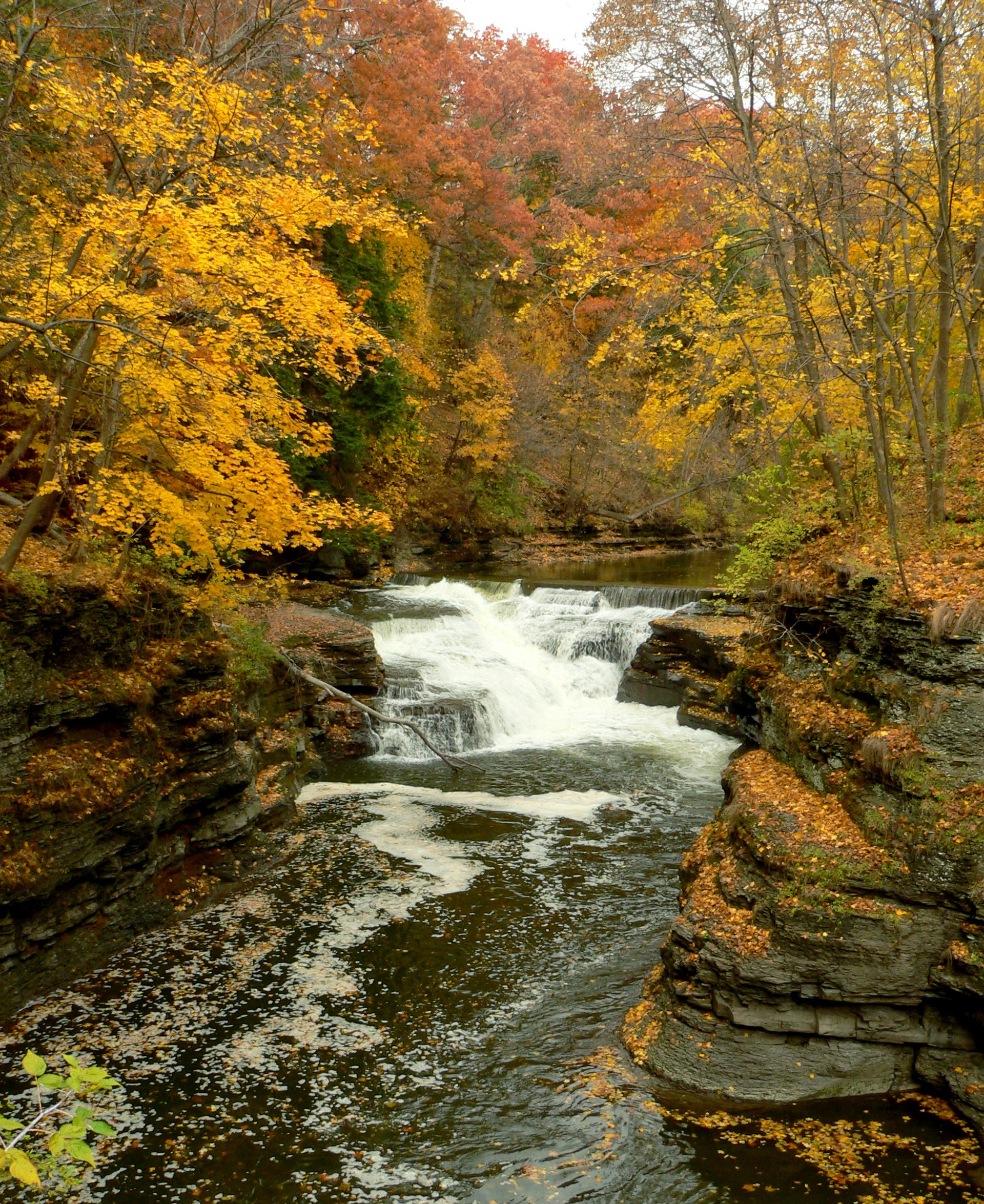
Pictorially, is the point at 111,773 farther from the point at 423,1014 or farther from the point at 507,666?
the point at 507,666

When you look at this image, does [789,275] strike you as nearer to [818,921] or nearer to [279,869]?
[818,921]

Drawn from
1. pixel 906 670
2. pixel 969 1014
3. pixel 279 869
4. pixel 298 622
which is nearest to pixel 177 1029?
pixel 279 869

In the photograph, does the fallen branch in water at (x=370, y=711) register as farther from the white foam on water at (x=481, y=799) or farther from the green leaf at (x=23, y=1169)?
the green leaf at (x=23, y=1169)

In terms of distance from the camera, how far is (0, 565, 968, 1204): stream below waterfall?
4902mm

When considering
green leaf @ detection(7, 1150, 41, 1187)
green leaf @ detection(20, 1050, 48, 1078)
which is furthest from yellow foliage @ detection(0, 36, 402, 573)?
green leaf @ detection(7, 1150, 41, 1187)

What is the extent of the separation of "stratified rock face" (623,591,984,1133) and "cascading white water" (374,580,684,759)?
272 inches

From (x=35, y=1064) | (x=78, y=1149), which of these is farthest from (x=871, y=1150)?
(x=35, y=1064)

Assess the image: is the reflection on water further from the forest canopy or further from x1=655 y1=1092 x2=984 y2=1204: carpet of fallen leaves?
x1=655 y1=1092 x2=984 y2=1204: carpet of fallen leaves

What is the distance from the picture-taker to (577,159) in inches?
483

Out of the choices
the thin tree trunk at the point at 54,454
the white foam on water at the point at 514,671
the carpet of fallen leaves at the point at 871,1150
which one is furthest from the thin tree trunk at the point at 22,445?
the carpet of fallen leaves at the point at 871,1150

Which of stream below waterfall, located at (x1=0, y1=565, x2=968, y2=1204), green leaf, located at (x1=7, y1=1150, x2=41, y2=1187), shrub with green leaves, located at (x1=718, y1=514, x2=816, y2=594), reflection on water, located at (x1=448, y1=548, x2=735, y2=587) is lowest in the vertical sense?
stream below waterfall, located at (x1=0, y1=565, x2=968, y2=1204)

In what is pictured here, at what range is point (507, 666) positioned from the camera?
16.2 metres

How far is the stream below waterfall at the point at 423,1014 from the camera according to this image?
490 centimetres

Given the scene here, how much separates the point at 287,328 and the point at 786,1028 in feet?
25.7
